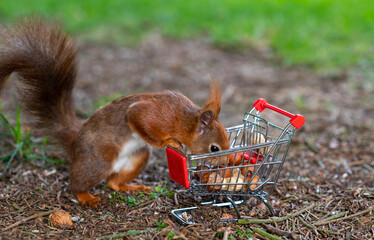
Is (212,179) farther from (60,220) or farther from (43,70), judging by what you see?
(43,70)

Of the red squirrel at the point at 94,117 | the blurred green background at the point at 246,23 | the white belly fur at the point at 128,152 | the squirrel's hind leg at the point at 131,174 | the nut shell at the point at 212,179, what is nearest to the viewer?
the nut shell at the point at 212,179

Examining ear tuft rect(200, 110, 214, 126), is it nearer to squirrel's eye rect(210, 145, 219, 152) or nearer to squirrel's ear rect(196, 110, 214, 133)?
squirrel's ear rect(196, 110, 214, 133)

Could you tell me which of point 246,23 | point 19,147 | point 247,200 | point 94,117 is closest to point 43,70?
point 94,117

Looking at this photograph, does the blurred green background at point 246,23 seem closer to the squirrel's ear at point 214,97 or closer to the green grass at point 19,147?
the green grass at point 19,147

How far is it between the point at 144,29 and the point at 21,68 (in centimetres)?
521

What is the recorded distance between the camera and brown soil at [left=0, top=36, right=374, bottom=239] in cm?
239

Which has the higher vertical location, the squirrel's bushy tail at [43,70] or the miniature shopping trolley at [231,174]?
the squirrel's bushy tail at [43,70]

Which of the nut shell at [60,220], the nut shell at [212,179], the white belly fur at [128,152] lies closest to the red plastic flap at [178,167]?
the nut shell at [212,179]

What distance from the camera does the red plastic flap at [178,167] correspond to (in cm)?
234

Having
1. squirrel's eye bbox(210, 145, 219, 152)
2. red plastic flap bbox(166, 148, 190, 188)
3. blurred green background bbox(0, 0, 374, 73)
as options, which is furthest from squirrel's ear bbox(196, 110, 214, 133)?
blurred green background bbox(0, 0, 374, 73)

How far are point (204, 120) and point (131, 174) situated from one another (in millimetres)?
732

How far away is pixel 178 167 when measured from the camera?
2.40 meters

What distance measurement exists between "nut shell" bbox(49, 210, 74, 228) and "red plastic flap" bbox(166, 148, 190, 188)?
2.16ft

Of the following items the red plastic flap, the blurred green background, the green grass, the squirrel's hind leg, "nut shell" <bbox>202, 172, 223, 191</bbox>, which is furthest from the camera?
the blurred green background
